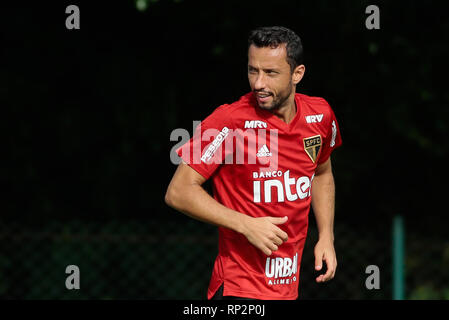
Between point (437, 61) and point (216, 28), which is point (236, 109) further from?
point (437, 61)

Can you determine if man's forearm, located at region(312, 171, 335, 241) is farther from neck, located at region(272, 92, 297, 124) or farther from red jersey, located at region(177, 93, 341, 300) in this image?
neck, located at region(272, 92, 297, 124)

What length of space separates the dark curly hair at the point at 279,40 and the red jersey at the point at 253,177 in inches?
12.0

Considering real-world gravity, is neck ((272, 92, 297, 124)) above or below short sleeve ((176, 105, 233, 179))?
above

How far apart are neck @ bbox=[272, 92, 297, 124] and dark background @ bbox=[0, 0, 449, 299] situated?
2.35 metres

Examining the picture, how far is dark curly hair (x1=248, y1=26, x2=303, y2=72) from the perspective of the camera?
319 cm

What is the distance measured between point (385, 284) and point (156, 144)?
2.57m

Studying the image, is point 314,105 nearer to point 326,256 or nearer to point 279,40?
point 279,40

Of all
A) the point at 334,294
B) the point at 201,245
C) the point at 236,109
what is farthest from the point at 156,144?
the point at 236,109

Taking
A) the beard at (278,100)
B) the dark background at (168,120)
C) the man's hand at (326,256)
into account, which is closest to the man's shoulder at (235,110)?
the beard at (278,100)

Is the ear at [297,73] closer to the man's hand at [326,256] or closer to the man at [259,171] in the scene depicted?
the man at [259,171]

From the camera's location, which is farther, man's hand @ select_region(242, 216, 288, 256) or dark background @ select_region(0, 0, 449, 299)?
dark background @ select_region(0, 0, 449, 299)

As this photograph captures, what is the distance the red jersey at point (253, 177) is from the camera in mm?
3254

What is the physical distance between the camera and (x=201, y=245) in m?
6.22

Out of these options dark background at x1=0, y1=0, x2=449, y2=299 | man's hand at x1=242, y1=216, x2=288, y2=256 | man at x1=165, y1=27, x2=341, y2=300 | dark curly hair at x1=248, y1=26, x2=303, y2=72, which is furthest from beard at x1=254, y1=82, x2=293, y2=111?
dark background at x1=0, y1=0, x2=449, y2=299
